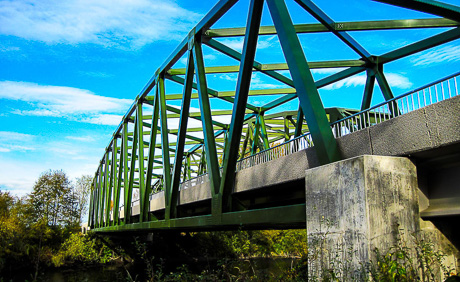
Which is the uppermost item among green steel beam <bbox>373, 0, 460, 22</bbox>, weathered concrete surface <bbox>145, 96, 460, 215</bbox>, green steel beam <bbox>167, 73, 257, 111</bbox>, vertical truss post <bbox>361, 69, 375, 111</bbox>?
green steel beam <bbox>167, 73, 257, 111</bbox>

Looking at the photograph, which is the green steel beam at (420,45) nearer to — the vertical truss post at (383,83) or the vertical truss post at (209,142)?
the vertical truss post at (383,83)

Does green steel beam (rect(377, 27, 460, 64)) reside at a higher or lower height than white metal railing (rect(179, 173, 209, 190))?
higher

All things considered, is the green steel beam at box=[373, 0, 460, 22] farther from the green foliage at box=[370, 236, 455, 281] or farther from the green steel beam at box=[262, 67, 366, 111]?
the green steel beam at box=[262, 67, 366, 111]

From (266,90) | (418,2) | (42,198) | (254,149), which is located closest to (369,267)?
(418,2)

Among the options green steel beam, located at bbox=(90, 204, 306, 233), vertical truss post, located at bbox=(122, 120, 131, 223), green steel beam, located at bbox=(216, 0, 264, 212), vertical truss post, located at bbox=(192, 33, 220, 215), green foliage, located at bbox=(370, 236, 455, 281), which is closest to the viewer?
green foliage, located at bbox=(370, 236, 455, 281)

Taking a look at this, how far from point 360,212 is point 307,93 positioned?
3.36 m

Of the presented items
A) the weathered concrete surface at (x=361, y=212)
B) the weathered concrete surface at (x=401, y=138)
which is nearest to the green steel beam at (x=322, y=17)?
the weathered concrete surface at (x=401, y=138)

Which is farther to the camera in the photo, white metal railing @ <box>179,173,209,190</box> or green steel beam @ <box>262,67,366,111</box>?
green steel beam @ <box>262,67,366,111</box>

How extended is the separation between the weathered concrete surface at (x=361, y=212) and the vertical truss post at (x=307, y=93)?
55.5 inches

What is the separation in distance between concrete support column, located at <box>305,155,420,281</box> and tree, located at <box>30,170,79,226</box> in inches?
1753

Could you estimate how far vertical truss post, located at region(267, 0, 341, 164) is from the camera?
841cm

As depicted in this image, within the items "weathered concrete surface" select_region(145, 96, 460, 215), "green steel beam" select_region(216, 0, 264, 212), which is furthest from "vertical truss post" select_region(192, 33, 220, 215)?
"weathered concrete surface" select_region(145, 96, 460, 215)

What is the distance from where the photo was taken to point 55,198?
4841cm

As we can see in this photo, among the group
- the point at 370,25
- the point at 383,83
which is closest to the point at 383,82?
the point at 383,83
